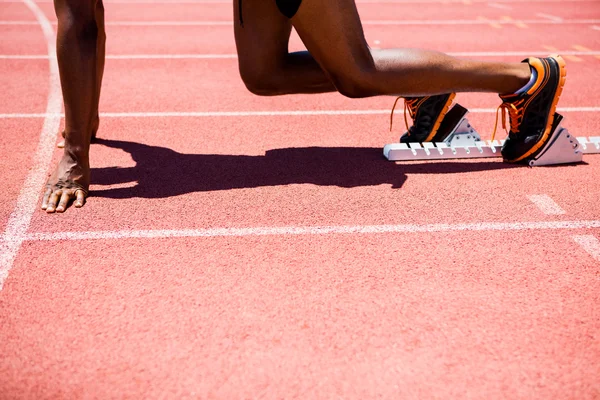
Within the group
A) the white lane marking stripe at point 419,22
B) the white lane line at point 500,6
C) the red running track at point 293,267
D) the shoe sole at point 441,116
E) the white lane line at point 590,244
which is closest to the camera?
the red running track at point 293,267

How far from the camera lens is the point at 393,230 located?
3.20m

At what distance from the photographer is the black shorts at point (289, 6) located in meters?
3.18

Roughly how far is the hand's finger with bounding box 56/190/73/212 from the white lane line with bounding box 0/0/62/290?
149 mm

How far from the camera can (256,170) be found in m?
4.00

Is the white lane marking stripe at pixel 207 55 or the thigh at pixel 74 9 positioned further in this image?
the white lane marking stripe at pixel 207 55

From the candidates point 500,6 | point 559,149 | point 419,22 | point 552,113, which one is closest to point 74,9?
point 552,113

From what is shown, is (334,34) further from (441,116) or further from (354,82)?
(441,116)

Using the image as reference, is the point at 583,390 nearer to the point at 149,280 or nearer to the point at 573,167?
the point at 149,280

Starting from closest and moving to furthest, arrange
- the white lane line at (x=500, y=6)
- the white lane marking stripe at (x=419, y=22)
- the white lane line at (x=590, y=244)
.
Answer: the white lane line at (x=590, y=244) < the white lane marking stripe at (x=419, y=22) < the white lane line at (x=500, y=6)

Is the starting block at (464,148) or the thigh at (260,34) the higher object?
the thigh at (260,34)

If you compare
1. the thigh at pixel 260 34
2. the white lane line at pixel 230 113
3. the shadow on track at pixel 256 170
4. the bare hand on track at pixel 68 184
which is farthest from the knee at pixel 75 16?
the white lane line at pixel 230 113

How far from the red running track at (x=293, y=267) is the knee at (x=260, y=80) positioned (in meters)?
0.48

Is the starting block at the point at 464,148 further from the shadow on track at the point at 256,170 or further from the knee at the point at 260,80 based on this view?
the knee at the point at 260,80

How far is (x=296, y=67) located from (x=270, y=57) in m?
0.20
